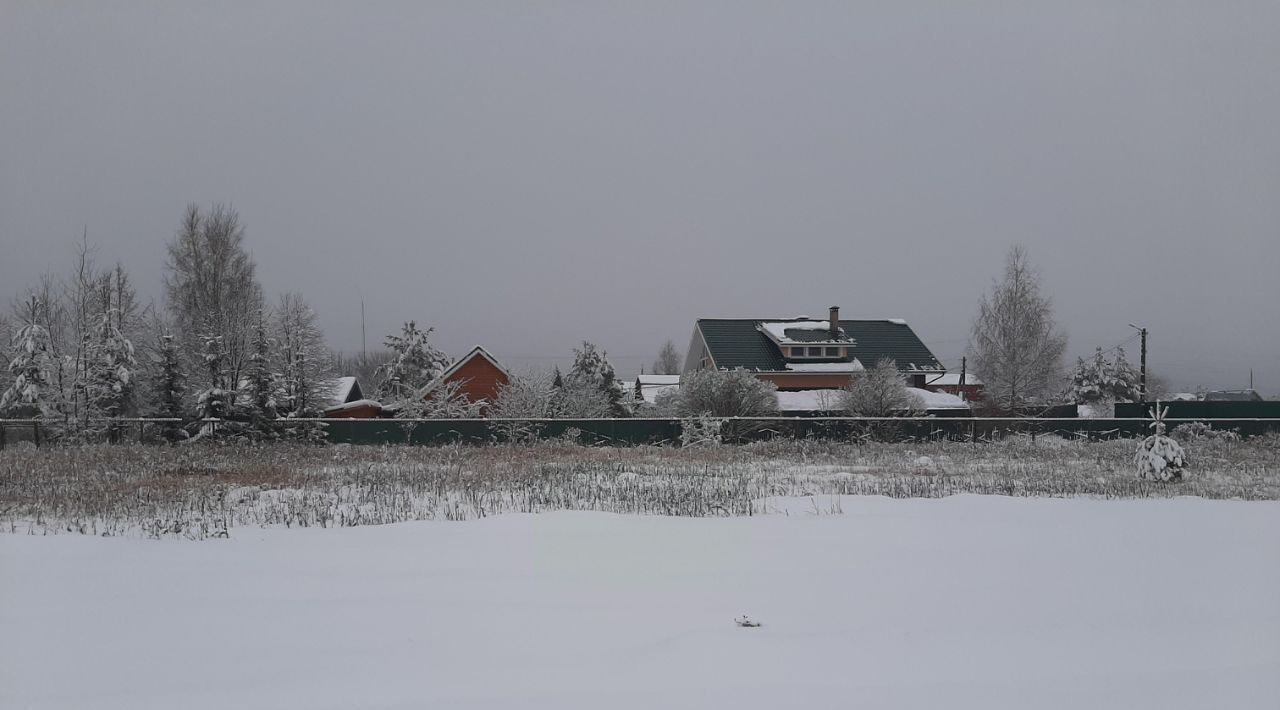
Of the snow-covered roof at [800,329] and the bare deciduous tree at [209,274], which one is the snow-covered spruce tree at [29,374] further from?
the snow-covered roof at [800,329]

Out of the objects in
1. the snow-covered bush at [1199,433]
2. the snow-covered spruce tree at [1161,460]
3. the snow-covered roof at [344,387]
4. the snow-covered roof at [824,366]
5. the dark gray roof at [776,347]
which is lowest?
the snow-covered bush at [1199,433]

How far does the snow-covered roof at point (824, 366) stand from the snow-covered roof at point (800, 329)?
4.18 feet

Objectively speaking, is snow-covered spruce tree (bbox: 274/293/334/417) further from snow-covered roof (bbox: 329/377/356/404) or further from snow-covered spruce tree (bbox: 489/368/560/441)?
snow-covered spruce tree (bbox: 489/368/560/441)

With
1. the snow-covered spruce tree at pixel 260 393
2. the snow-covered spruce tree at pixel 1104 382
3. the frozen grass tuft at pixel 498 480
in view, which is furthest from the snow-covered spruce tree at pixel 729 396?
the snow-covered spruce tree at pixel 1104 382

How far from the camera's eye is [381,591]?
5.85m

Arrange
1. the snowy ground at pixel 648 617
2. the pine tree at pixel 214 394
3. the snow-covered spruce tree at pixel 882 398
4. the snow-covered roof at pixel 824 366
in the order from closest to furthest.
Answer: the snowy ground at pixel 648 617 → the pine tree at pixel 214 394 → the snow-covered spruce tree at pixel 882 398 → the snow-covered roof at pixel 824 366

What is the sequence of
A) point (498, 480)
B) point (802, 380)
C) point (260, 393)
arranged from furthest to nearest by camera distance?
point (802, 380) < point (260, 393) < point (498, 480)

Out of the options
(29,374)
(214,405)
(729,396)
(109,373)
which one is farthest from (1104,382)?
(29,374)

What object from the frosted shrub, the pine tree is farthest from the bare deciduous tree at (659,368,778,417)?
the pine tree

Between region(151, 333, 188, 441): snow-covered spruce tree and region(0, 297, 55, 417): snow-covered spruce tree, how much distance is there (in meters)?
3.24

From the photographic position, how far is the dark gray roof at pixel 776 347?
43344 millimetres

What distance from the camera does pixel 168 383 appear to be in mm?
27000

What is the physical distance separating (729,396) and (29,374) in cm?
2579

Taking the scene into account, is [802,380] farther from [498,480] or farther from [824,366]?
[498,480]
